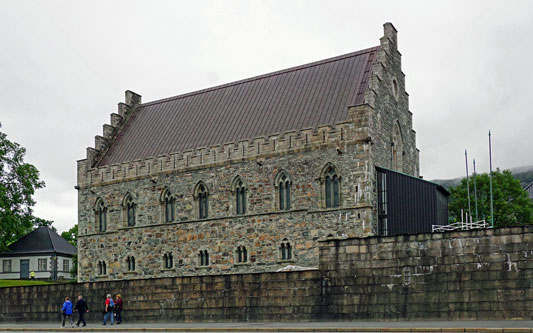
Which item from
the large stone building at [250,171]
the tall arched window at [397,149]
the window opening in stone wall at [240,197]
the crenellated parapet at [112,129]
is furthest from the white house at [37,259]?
the tall arched window at [397,149]

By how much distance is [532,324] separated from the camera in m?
19.9

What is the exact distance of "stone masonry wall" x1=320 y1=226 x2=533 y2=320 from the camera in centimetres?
2255

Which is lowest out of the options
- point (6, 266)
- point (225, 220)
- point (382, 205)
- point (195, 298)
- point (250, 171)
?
point (195, 298)

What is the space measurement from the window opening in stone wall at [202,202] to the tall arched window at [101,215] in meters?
7.63

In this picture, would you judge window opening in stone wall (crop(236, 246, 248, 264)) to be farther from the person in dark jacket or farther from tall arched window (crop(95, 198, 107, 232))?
tall arched window (crop(95, 198, 107, 232))

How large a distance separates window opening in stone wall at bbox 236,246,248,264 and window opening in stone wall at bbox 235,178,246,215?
199 centimetres

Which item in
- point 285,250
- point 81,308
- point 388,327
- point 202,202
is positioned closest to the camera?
point 388,327

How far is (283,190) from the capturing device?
3688 cm

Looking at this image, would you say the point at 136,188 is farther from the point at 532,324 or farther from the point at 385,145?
the point at 532,324

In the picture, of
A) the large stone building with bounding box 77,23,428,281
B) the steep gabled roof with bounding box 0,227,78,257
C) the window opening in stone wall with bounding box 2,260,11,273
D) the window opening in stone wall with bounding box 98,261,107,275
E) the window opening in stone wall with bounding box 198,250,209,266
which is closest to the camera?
the large stone building with bounding box 77,23,428,281

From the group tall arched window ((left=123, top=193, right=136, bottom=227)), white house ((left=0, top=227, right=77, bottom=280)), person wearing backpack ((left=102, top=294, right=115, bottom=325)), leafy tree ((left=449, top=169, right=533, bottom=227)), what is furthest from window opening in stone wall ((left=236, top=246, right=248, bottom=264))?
white house ((left=0, top=227, right=77, bottom=280))

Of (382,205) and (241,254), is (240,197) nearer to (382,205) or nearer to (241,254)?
(241,254)

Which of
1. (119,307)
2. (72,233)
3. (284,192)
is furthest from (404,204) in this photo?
(72,233)

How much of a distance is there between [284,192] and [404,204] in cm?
648
